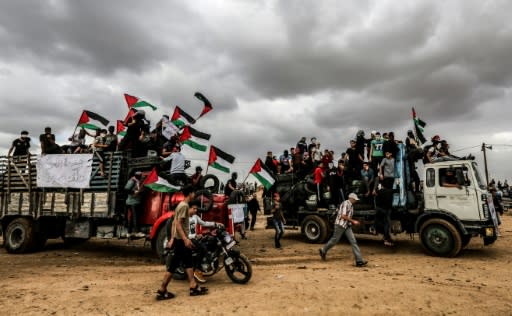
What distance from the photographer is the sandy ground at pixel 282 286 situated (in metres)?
4.93

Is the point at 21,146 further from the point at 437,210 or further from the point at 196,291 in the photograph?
the point at 437,210

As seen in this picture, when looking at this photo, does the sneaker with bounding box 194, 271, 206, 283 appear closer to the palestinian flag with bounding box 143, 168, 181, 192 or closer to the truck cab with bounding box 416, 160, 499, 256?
the palestinian flag with bounding box 143, 168, 181, 192

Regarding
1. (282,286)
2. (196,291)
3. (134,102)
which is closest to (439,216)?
(282,286)

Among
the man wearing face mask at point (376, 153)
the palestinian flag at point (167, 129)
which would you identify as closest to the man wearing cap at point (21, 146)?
the palestinian flag at point (167, 129)

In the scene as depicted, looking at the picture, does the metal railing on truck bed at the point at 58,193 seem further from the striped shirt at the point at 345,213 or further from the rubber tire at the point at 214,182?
the striped shirt at the point at 345,213

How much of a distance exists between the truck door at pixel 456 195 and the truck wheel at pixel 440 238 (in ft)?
1.63

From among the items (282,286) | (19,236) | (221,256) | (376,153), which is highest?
(376,153)

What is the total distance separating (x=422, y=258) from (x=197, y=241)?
6.37m

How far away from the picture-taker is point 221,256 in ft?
20.9

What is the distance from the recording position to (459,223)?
28.9 feet

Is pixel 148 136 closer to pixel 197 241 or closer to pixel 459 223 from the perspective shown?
pixel 197 241

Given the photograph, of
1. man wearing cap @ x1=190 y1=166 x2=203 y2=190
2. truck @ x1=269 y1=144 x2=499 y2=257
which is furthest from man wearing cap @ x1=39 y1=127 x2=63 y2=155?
truck @ x1=269 y1=144 x2=499 y2=257

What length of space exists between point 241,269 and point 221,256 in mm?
468

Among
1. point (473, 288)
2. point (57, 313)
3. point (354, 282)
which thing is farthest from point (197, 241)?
point (473, 288)
